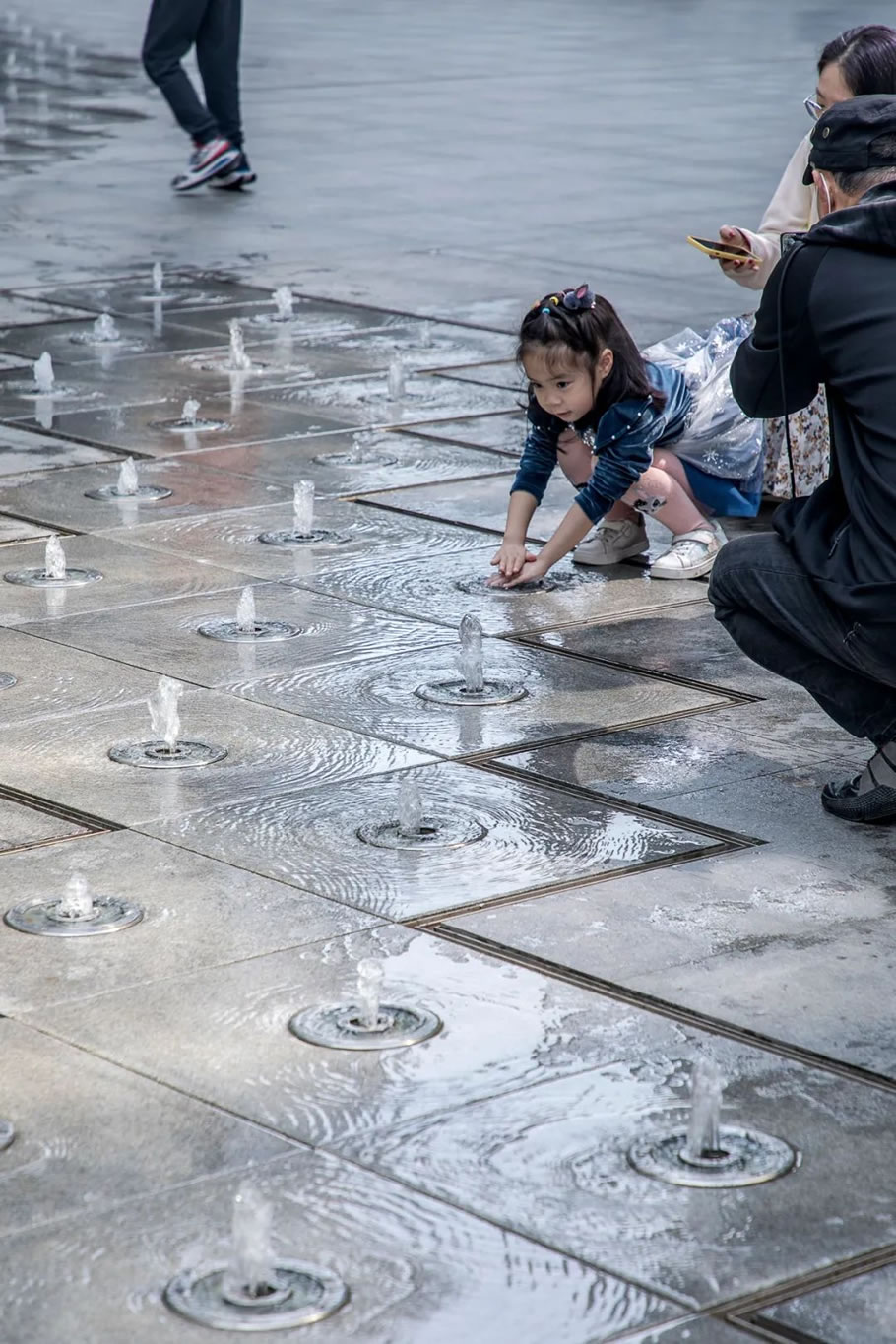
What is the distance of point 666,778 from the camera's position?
17.4ft

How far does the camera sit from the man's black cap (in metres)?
4.84

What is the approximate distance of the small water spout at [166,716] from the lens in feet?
17.9

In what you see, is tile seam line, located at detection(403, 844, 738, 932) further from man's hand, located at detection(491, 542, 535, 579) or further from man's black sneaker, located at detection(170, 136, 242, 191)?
man's black sneaker, located at detection(170, 136, 242, 191)

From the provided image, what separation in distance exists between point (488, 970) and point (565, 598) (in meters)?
2.79

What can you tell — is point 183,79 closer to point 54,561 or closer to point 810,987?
point 54,561

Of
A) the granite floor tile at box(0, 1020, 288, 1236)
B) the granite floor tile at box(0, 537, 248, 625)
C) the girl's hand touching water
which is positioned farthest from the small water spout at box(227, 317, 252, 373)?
the granite floor tile at box(0, 1020, 288, 1236)

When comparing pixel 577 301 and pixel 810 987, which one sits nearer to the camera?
pixel 810 987

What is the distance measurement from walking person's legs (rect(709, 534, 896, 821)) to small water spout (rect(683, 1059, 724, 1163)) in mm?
1532

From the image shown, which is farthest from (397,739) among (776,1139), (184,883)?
(776,1139)

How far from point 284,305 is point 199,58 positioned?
541 cm

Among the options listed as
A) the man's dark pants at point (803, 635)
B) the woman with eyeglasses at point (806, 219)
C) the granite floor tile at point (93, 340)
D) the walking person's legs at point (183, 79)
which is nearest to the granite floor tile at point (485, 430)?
the woman with eyeglasses at point (806, 219)

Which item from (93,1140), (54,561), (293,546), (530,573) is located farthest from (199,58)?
(93,1140)

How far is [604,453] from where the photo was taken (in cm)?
678

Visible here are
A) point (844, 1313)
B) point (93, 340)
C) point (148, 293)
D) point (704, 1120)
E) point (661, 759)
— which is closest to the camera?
point (844, 1313)
